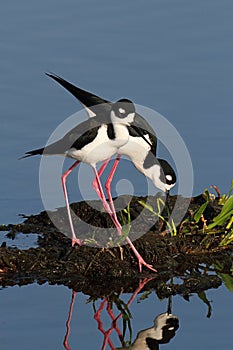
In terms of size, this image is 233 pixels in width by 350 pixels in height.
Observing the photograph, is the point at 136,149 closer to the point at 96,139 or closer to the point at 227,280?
the point at 96,139

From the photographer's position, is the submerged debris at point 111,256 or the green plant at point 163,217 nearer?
the submerged debris at point 111,256

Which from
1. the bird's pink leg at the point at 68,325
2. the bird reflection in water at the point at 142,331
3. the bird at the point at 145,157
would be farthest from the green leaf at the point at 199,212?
the bird's pink leg at the point at 68,325

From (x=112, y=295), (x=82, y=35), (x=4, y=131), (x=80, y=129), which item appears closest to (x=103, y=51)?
(x=82, y=35)

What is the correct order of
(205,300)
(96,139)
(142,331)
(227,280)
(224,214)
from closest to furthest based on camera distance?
(142,331), (205,300), (227,280), (96,139), (224,214)

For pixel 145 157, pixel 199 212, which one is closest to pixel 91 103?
pixel 145 157

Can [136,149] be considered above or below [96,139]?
above

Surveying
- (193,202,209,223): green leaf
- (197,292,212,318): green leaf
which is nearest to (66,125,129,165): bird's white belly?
(193,202,209,223): green leaf

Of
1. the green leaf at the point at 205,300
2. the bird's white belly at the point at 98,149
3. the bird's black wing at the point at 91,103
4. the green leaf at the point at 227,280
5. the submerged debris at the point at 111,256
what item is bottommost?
the green leaf at the point at 205,300

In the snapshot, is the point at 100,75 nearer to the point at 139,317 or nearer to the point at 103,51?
the point at 103,51

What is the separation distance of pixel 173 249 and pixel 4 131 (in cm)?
211

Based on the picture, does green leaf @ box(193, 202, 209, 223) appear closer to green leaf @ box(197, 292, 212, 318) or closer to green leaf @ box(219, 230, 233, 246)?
green leaf @ box(219, 230, 233, 246)

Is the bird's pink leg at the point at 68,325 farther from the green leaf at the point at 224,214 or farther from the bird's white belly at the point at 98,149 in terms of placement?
the green leaf at the point at 224,214

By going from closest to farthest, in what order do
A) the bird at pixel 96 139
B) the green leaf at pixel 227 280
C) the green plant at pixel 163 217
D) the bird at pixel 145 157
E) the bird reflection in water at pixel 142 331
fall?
the bird reflection in water at pixel 142 331 < the green leaf at pixel 227 280 < the bird at pixel 96 139 < the green plant at pixel 163 217 < the bird at pixel 145 157

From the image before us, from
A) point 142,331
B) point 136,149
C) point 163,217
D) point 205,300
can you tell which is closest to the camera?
point 142,331
